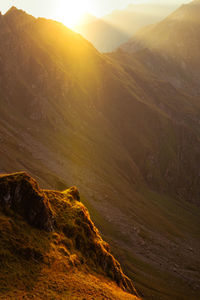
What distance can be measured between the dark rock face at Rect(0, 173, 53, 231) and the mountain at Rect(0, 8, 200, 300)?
37747mm

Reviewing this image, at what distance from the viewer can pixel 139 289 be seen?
57.2 metres

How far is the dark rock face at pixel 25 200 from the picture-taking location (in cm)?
2677

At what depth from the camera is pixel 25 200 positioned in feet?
91.1

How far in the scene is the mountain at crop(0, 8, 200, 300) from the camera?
270ft

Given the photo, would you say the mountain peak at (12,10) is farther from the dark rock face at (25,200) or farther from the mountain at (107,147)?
the dark rock face at (25,200)

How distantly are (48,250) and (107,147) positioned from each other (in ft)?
405

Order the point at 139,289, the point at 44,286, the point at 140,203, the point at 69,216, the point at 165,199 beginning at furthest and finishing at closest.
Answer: the point at 165,199, the point at 140,203, the point at 139,289, the point at 69,216, the point at 44,286

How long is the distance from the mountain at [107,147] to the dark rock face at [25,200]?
1486 inches

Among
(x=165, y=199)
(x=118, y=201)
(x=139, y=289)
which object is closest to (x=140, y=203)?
(x=118, y=201)

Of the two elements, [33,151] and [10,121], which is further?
[10,121]

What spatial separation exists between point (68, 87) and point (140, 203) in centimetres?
7988

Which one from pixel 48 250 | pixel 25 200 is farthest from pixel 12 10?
pixel 48 250

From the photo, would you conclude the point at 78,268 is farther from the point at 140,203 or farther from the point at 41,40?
the point at 41,40

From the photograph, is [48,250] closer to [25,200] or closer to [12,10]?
[25,200]
